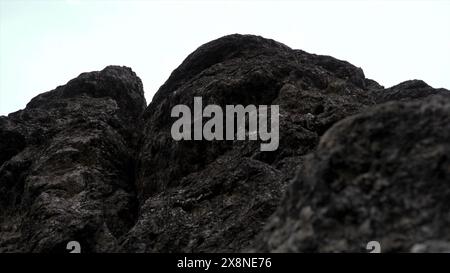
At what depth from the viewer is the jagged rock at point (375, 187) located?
32.8 feet

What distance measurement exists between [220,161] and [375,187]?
15.2 metres

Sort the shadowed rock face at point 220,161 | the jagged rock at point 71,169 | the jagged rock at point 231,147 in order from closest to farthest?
the shadowed rock face at point 220,161 → the jagged rock at point 231,147 → the jagged rock at point 71,169

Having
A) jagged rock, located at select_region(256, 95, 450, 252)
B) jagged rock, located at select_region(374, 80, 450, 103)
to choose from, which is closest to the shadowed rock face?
jagged rock, located at select_region(256, 95, 450, 252)

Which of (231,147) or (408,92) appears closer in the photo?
(231,147)

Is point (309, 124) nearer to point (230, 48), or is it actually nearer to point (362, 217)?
point (230, 48)

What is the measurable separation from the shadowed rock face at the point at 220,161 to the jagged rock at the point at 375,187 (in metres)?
0.03

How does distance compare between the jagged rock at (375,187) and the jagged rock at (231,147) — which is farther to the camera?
the jagged rock at (231,147)

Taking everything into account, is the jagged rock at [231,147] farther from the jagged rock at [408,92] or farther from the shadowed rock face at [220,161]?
the jagged rock at [408,92]

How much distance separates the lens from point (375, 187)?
10.7m

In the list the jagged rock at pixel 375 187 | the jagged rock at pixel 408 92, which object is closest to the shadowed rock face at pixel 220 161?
the jagged rock at pixel 375 187

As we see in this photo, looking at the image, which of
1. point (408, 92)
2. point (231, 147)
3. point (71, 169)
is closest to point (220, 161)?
point (231, 147)

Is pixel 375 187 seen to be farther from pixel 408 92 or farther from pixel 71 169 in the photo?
pixel 408 92

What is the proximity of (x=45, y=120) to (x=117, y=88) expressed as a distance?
7.27 meters
